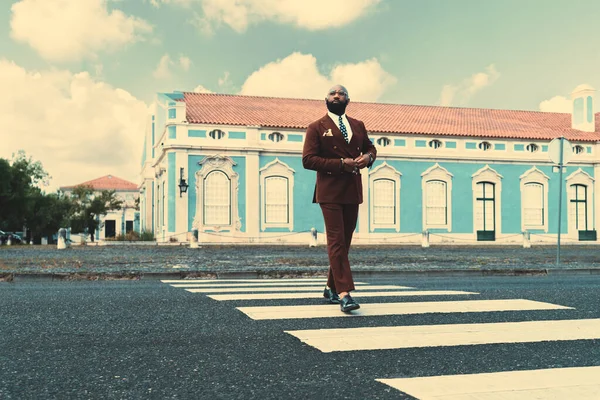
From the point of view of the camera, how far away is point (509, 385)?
120 inches

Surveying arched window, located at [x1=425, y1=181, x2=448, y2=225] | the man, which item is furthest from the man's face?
arched window, located at [x1=425, y1=181, x2=448, y2=225]

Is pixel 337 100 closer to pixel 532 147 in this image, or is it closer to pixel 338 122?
pixel 338 122

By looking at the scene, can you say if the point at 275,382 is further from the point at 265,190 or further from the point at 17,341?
the point at 265,190

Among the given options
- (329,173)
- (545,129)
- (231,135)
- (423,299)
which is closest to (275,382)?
(329,173)

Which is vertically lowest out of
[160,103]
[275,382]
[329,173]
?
[275,382]

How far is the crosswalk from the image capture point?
118 inches

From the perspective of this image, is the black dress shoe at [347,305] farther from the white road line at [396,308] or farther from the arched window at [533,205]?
the arched window at [533,205]

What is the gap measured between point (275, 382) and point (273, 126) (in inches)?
1181

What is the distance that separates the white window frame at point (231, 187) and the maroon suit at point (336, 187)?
26.3 m

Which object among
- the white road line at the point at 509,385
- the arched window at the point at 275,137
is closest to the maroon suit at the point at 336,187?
the white road line at the point at 509,385

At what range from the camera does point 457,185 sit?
35.2 metres

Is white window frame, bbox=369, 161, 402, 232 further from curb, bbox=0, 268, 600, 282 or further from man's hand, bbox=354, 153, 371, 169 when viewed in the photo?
man's hand, bbox=354, 153, 371, 169

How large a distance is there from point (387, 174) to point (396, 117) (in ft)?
14.4

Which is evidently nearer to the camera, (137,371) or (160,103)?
(137,371)
